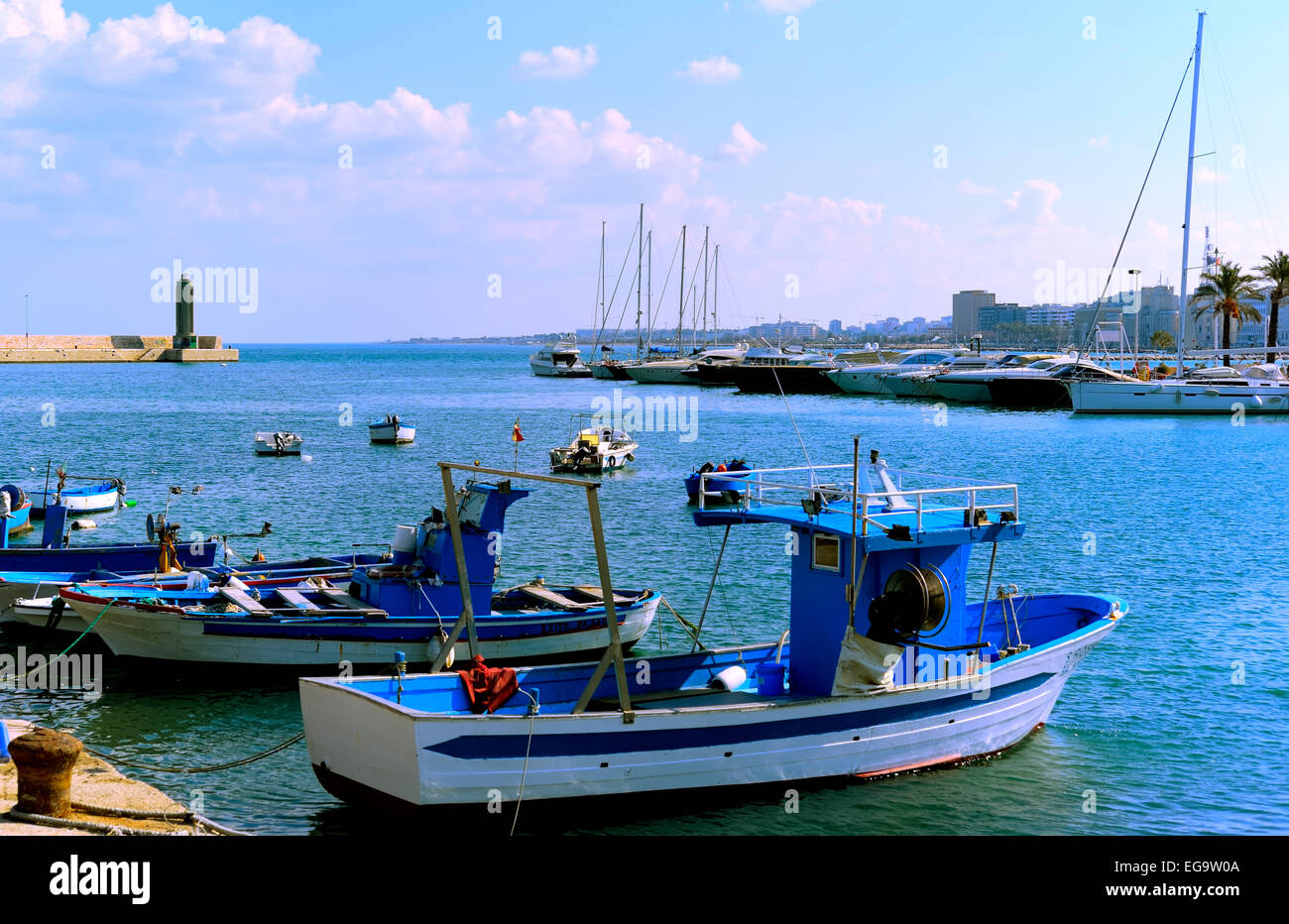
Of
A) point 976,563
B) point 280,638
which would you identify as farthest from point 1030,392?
point 280,638

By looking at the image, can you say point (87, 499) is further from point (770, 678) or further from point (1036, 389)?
→ point (1036, 389)

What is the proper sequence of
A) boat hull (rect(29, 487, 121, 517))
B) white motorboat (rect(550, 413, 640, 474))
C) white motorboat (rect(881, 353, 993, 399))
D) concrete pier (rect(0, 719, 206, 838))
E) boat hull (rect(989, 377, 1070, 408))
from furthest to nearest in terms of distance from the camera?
white motorboat (rect(881, 353, 993, 399)) → boat hull (rect(989, 377, 1070, 408)) → white motorboat (rect(550, 413, 640, 474)) → boat hull (rect(29, 487, 121, 517)) → concrete pier (rect(0, 719, 206, 838))

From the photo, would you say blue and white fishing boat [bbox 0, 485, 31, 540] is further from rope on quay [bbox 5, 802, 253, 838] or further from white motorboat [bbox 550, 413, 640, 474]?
white motorboat [bbox 550, 413, 640, 474]

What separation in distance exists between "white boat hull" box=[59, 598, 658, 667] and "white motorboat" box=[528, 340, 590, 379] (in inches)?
5607

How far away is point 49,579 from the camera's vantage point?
75.8 ft

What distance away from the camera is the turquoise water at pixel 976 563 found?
15539mm

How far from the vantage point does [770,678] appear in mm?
16922

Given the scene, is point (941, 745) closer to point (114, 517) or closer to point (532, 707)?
point (532, 707)

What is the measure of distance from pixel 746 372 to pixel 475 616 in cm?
10447

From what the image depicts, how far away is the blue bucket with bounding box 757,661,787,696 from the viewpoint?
16766 mm

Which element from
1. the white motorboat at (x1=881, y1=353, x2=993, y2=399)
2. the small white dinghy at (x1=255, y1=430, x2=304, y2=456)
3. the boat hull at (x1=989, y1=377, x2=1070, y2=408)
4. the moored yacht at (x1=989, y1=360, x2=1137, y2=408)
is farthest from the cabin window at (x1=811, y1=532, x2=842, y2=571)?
the white motorboat at (x1=881, y1=353, x2=993, y2=399)

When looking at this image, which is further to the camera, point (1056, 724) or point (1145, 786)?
point (1056, 724)

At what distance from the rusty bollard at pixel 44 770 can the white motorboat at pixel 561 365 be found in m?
151

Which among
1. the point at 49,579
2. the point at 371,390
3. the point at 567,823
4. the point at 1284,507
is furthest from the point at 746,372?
the point at 567,823
